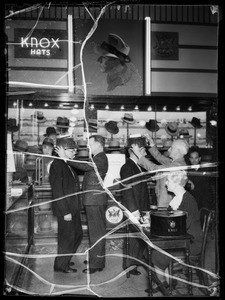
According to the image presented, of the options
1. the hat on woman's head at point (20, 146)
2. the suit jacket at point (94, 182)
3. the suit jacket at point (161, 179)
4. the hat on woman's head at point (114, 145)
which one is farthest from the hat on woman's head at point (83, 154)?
the suit jacket at point (94, 182)

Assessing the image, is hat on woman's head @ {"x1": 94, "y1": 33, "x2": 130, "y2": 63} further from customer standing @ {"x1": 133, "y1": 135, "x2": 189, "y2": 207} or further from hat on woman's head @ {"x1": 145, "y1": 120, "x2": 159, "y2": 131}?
customer standing @ {"x1": 133, "y1": 135, "x2": 189, "y2": 207}

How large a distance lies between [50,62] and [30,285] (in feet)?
12.5

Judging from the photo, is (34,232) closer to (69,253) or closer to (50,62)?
(69,253)

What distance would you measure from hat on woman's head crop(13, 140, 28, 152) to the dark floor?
8.50 ft

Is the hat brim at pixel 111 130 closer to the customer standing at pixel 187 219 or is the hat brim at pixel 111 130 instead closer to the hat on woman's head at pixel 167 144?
the hat on woman's head at pixel 167 144

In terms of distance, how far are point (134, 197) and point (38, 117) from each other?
359 centimetres

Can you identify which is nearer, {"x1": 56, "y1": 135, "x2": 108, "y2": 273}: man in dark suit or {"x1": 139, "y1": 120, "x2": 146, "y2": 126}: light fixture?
{"x1": 56, "y1": 135, "x2": 108, "y2": 273}: man in dark suit

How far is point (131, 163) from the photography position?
4348mm

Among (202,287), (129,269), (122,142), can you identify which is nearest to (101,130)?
(122,142)

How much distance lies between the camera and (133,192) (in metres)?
4.38

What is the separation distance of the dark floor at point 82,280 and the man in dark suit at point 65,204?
237 mm

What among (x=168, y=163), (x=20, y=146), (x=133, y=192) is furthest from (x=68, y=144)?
(x=20, y=146)

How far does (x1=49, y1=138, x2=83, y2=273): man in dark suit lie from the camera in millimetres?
4168

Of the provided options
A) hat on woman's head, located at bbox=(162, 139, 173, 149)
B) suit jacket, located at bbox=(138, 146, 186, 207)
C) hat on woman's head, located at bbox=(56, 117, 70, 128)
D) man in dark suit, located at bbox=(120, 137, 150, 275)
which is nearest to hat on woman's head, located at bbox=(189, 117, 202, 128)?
hat on woman's head, located at bbox=(162, 139, 173, 149)
